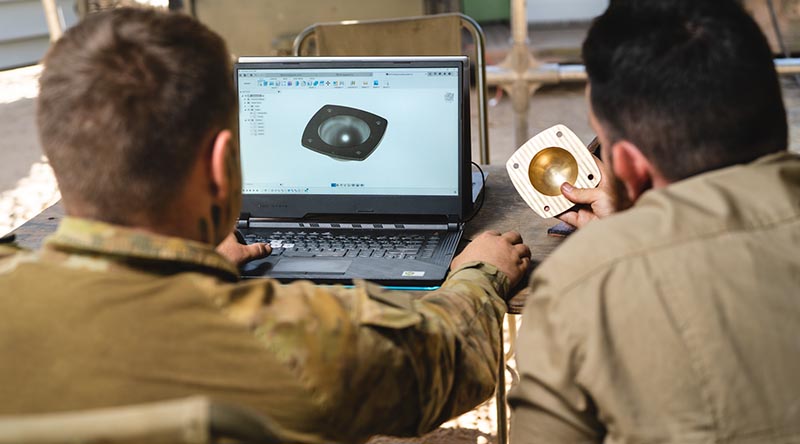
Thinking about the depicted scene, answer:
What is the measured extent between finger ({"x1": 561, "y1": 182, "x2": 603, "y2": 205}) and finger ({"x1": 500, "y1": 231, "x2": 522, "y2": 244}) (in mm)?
134

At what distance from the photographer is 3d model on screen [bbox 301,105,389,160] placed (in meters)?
1.75

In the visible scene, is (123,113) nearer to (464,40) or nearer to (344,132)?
(344,132)

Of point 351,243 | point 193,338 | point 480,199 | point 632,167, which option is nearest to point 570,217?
point 480,199

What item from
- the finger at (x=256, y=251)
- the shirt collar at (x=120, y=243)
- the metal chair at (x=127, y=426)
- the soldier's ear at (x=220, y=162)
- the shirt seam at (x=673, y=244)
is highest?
the soldier's ear at (x=220, y=162)

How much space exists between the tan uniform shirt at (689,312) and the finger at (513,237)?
0.54m

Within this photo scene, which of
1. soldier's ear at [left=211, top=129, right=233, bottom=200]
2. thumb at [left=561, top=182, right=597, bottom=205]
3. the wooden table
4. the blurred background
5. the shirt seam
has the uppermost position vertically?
soldier's ear at [left=211, top=129, right=233, bottom=200]

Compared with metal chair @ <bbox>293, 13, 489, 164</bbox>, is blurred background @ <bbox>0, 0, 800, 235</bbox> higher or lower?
lower

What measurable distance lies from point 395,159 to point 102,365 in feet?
3.22

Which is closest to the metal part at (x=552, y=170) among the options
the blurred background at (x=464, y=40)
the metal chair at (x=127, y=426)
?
the metal chair at (x=127, y=426)

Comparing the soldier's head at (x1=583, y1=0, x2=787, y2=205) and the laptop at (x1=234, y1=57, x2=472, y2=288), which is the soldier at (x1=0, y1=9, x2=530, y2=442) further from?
the laptop at (x1=234, y1=57, x2=472, y2=288)

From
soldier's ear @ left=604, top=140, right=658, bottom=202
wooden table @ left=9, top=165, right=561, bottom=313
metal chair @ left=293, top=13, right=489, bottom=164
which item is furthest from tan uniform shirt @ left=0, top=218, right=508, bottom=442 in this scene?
metal chair @ left=293, top=13, right=489, bottom=164

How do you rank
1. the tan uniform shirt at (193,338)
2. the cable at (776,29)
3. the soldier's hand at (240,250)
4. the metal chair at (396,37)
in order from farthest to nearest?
1. the cable at (776,29)
2. the metal chair at (396,37)
3. the soldier's hand at (240,250)
4. the tan uniform shirt at (193,338)

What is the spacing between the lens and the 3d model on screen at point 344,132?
1.75 m

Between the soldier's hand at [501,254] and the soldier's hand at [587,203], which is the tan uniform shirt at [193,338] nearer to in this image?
the soldier's hand at [501,254]
